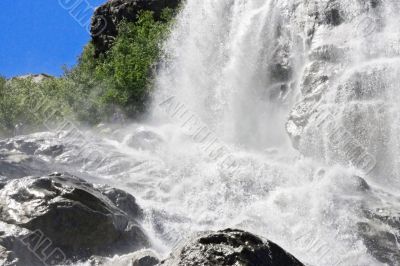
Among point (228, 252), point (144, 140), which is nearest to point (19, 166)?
point (144, 140)

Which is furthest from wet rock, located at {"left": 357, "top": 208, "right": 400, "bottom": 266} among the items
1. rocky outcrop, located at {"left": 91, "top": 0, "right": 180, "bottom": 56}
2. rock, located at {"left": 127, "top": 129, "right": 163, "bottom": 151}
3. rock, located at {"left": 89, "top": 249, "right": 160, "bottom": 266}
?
rocky outcrop, located at {"left": 91, "top": 0, "right": 180, "bottom": 56}

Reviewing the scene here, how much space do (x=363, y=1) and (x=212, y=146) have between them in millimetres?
8155

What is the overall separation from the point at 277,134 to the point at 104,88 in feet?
40.6

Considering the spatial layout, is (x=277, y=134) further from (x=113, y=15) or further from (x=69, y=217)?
(x=113, y=15)

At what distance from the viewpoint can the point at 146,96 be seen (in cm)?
3033

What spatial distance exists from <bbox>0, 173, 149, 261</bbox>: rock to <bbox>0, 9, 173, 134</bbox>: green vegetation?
18.0m

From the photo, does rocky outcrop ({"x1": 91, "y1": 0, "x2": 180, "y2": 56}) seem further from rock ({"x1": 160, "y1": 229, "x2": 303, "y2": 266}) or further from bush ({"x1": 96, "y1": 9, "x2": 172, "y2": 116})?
rock ({"x1": 160, "y1": 229, "x2": 303, "y2": 266})

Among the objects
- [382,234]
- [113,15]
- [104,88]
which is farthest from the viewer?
[113,15]

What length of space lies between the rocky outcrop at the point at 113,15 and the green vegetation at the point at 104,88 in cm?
84

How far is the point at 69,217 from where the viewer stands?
11.2 meters

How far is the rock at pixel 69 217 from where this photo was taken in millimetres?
11086

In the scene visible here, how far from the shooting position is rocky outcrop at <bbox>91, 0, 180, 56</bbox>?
3531 cm

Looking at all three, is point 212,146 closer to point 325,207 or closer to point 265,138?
point 265,138

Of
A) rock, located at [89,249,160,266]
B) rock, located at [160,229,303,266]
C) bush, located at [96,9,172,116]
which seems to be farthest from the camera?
bush, located at [96,9,172,116]
